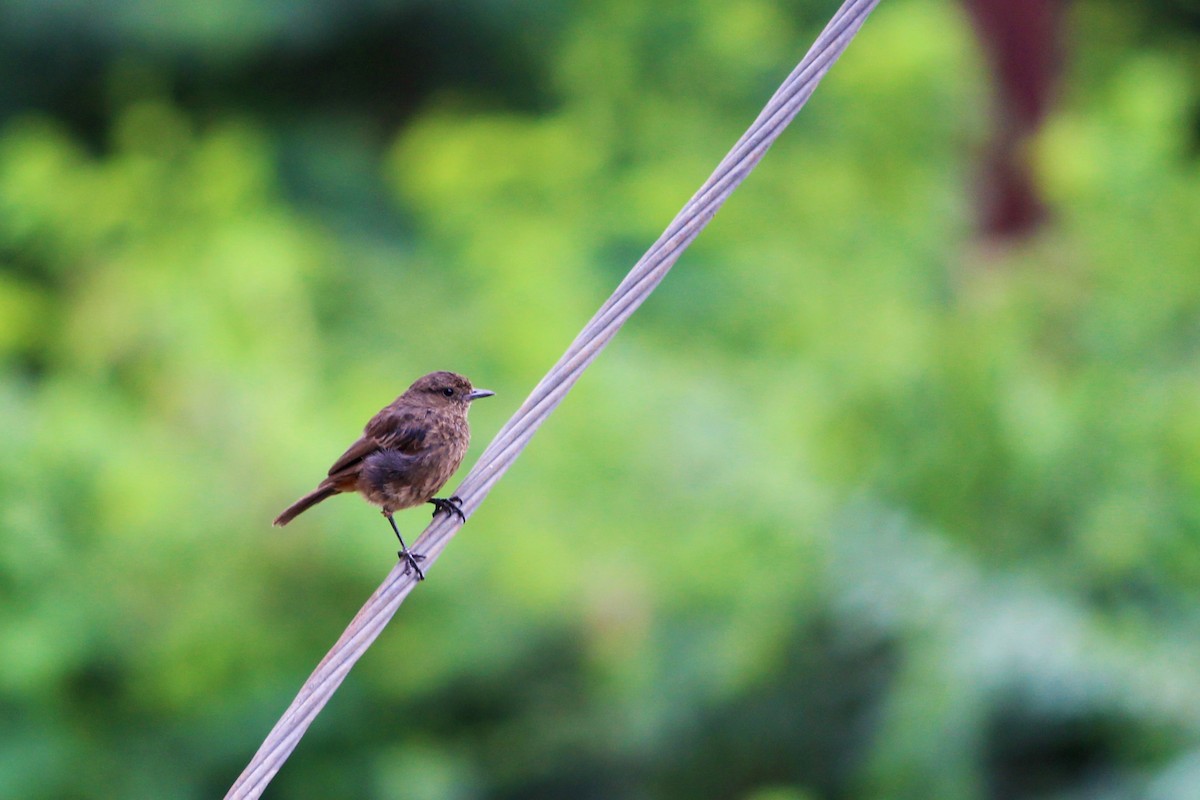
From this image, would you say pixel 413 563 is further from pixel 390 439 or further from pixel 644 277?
pixel 390 439

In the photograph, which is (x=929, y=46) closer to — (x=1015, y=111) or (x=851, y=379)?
(x=1015, y=111)

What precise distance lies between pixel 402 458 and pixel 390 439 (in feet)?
Answer: 0.30

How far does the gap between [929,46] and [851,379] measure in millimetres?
3702

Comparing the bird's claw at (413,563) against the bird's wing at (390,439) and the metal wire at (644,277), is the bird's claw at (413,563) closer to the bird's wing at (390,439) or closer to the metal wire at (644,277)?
the metal wire at (644,277)

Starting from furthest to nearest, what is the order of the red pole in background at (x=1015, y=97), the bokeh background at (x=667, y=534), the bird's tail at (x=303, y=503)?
the red pole in background at (x=1015, y=97) → the bokeh background at (x=667, y=534) → the bird's tail at (x=303, y=503)

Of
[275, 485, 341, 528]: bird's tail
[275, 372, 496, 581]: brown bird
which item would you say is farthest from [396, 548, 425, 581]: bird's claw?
[275, 485, 341, 528]: bird's tail

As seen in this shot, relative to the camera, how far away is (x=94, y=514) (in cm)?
655

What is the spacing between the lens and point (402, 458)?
3834 millimetres

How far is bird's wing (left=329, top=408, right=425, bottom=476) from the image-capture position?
3.89m

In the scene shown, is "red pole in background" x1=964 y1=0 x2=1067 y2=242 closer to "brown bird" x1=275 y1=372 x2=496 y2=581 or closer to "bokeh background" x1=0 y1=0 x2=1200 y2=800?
"bokeh background" x1=0 y1=0 x2=1200 y2=800

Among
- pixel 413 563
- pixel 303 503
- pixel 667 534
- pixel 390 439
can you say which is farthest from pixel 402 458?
pixel 667 534

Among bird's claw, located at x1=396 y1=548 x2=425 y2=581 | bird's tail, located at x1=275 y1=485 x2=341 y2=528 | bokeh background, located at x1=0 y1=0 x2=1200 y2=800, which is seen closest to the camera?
bird's claw, located at x1=396 y1=548 x2=425 y2=581

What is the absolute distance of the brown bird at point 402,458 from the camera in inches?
151

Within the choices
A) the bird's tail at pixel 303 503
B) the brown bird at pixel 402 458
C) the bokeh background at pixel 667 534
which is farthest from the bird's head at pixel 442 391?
the bokeh background at pixel 667 534
